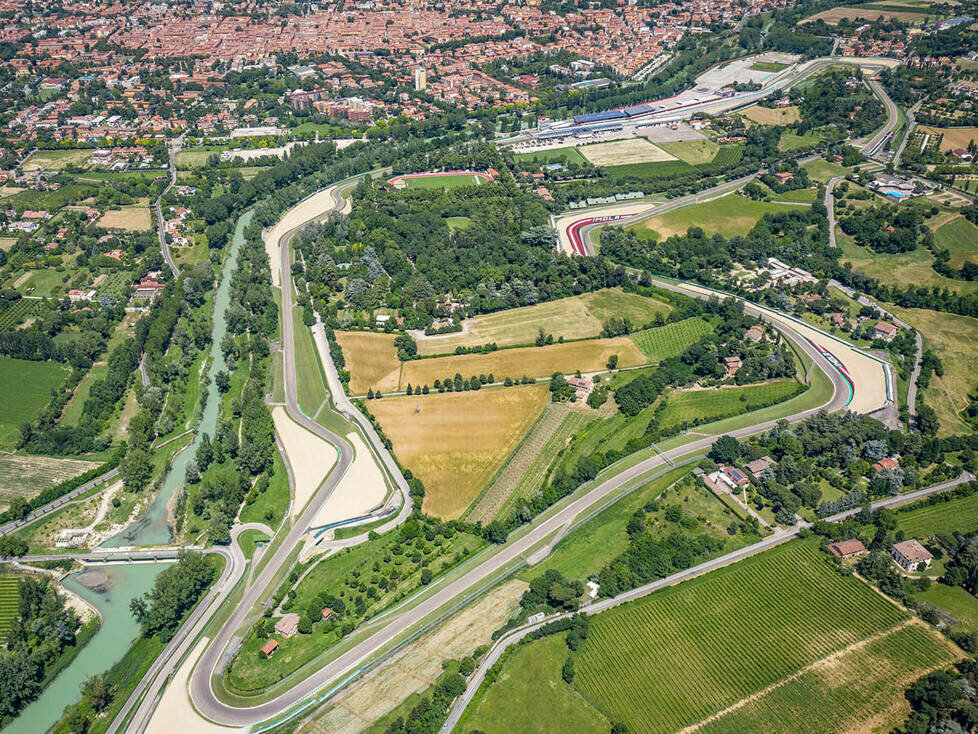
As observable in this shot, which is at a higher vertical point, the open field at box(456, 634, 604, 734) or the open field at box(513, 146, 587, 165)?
the open field at box(513, 146, 587, 165)

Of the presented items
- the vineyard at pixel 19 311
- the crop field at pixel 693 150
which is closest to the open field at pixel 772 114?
the crop field at pixel 693 150

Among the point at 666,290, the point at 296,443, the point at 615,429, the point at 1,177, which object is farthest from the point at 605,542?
the point at 1,177

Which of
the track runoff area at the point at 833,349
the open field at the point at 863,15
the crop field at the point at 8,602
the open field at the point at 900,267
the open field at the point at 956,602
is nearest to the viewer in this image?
the open field at the point at 956,602

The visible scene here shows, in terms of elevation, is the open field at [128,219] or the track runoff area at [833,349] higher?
the open field at [128,219]

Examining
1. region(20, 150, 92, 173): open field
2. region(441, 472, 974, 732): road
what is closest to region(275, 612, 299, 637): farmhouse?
region(441, 472, 974, 732): road

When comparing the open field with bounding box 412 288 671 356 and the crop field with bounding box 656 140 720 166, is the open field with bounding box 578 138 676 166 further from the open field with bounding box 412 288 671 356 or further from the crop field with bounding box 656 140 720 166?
the open field with bounding box 412 288 671 356

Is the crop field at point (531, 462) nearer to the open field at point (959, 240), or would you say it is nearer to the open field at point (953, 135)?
the open field at point (959, 240)

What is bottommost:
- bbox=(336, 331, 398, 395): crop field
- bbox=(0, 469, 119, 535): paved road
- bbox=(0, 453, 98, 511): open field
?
bbox=(0, 469, 119, 535): paved road
